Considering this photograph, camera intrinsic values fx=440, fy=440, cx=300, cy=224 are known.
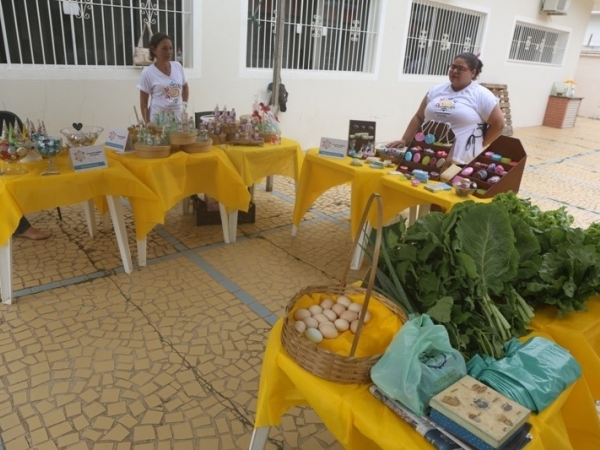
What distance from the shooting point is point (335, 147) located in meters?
3.19

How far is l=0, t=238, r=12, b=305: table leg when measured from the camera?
2471 mm

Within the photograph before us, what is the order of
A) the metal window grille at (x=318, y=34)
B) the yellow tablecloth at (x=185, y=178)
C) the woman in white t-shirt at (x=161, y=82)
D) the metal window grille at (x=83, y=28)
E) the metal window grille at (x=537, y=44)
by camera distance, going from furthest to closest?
1. the metal window grille at (x=537, y=44)
2. the metal window grille at (x=318, y=34)
3. the metal window grille at (x=83, y=28)
4. the woman in white t-shirt at (x=161, y=82)
5. the yellow tablecloth at (x=185, y=178)

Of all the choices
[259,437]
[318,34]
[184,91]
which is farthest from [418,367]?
[318,34]

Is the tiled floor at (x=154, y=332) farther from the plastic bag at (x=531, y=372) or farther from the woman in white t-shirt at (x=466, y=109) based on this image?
the woman in white t-shirt at (x=466, y=109)

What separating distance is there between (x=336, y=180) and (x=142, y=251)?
145 cm

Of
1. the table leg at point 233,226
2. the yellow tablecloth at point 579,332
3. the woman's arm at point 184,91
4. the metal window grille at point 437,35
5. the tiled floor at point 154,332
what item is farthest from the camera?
the metal window grille at point 437,35

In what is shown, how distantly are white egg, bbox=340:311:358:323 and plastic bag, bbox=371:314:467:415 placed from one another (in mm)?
209

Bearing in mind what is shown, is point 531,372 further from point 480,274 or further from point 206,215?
point 206,215

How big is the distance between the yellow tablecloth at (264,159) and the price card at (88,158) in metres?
0.93

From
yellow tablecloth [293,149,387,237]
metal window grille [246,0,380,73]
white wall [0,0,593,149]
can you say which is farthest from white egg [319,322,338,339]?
metal window grille [246,0,380,73]

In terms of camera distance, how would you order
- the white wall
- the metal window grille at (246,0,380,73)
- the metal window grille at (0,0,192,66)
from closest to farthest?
1. the metal window grille at (0,0,192,66)
2. the white wall
3. the metal window grille at (246,0,380,73)

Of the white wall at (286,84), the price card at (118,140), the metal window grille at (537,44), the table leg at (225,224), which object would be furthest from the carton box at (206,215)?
the metal window grille at (537,44)

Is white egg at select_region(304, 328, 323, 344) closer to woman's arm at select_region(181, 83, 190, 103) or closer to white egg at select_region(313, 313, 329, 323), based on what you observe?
white egg at select_region(313, 313, 329, 323)

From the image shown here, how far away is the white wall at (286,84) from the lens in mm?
4152
